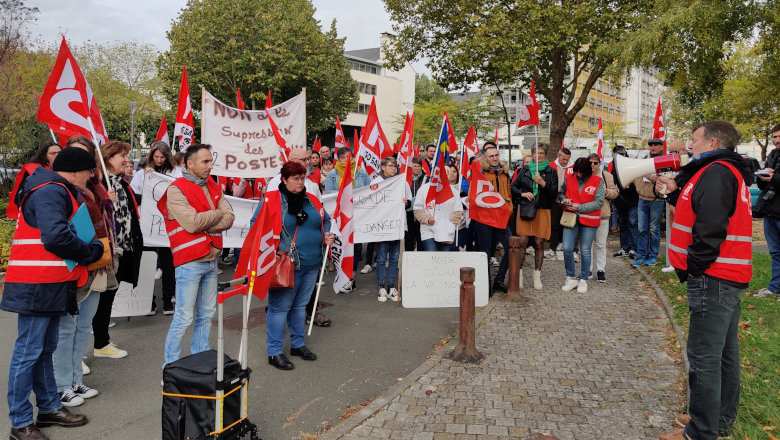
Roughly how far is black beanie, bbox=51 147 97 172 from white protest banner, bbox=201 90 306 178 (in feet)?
11.1

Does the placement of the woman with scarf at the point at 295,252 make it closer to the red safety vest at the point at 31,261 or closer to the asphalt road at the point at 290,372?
the asphalt road at the point at 290,372

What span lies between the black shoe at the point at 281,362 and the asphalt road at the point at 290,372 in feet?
0.21

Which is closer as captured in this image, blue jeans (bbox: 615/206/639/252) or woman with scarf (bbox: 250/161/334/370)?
woman with scarf (bbox: 250/161/334/370)

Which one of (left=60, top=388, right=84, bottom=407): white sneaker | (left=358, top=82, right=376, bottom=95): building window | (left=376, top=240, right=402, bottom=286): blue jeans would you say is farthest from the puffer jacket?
(left=358, top=82, right=376, bottom=95): building window

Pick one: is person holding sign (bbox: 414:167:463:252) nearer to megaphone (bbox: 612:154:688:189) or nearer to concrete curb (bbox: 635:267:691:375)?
concrete curb (bbox: 635:267:691:375)

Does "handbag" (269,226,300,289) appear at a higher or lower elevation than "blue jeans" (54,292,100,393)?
higher

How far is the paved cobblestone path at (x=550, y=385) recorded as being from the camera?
3.95 m

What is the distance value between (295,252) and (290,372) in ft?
3.84

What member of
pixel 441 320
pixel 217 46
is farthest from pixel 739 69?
pixel 441 320

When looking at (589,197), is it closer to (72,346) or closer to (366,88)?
(72,346)

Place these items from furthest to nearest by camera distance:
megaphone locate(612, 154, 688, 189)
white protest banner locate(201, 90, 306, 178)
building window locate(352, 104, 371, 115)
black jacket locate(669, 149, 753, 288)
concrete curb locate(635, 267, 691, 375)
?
building window locate(352, 104, 371, 115) < white protest banner locate(201, 90, 306, 178) < concrete curb locate(635, 267, 691, 375) < megaphone locate(612, 154, 688, 189) < black jacket locate(669, 149, 753, 288)

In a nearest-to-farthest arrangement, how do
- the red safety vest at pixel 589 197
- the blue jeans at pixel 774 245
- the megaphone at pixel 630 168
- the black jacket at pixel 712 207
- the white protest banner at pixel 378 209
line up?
1. the black jacket at pixel 712 207
2. the megaphone at pixel 630 168
3. the blue jeans at pixel 774 245
4. the white protest banner at pixel 378 209
5. the red safety vest at pixel 589 197

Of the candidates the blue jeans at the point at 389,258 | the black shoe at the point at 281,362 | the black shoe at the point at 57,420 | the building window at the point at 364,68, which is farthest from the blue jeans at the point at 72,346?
the building window at the point at 364,68

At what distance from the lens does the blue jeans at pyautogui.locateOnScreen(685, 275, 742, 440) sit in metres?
3.46
